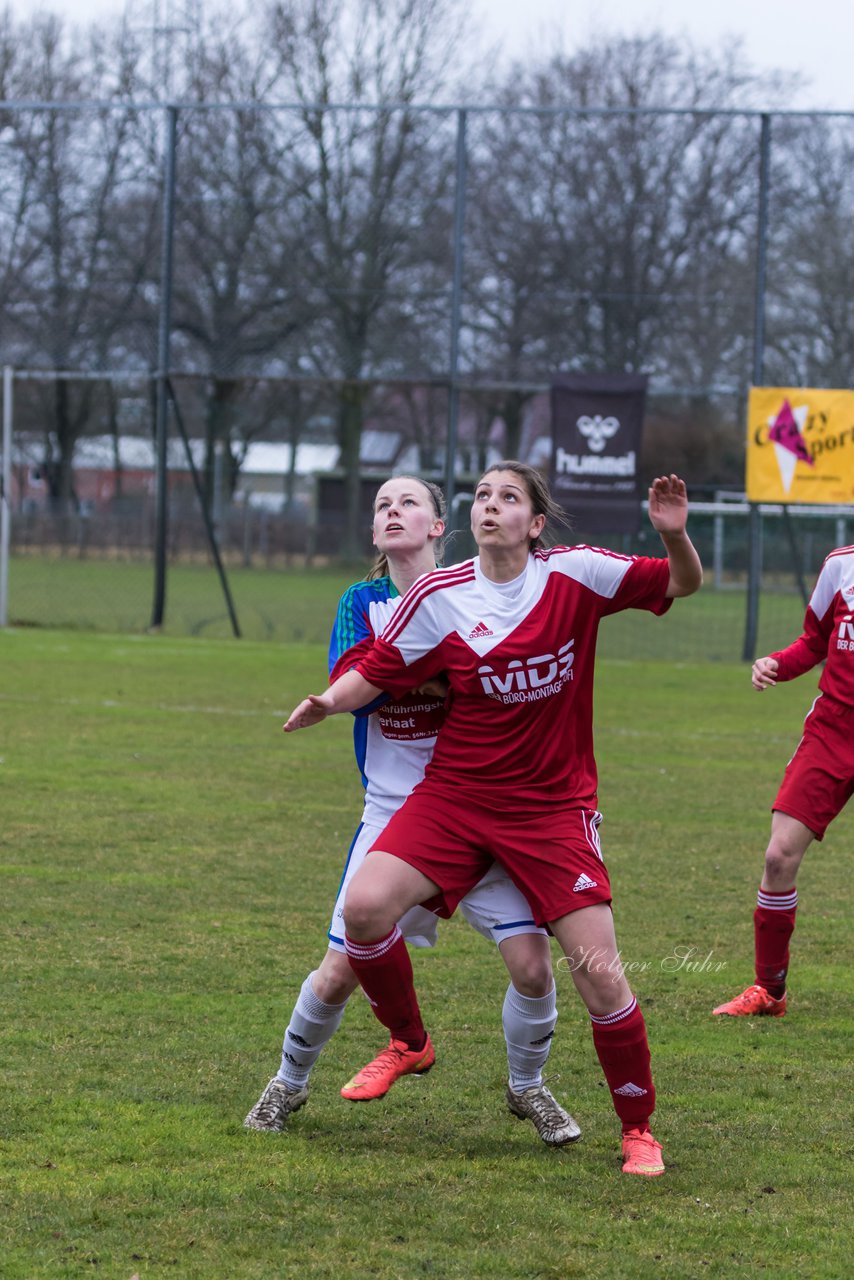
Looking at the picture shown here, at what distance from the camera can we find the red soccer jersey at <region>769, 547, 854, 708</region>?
560 centimetres

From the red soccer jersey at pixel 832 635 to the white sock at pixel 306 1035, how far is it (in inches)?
88.5

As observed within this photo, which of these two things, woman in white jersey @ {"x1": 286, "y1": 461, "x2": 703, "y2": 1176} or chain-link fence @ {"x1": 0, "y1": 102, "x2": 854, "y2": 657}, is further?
chain-link fence @ {"x1": 0, "y1": 102, "x2": 854, "y2": 657}

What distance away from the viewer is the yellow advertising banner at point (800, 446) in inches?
678

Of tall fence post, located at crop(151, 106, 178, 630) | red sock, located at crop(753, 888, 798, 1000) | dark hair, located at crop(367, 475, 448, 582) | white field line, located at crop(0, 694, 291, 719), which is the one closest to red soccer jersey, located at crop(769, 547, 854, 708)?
red sock, located at crop(753, 888, 798, 1000)

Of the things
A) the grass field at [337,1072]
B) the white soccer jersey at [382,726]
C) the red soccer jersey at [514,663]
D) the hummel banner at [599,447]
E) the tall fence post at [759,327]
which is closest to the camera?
the grass field at [337,1072]

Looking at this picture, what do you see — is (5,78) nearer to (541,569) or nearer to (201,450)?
(201,450)

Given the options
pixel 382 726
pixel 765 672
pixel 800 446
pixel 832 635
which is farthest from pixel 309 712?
pixel 800 446

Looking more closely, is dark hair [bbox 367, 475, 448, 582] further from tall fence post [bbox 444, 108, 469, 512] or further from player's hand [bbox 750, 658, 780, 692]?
tall fence post [bbox 444, 108, 469, 512]

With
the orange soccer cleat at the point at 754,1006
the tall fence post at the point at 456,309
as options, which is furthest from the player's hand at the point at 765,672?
the tall fence post at the point at 456,309

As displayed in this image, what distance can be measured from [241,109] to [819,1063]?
681 inches

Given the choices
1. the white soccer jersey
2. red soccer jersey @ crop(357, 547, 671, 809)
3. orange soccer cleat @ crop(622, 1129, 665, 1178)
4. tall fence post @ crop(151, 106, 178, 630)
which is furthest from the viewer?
→ tall fence post @ crop(151, 106, 178, 630)

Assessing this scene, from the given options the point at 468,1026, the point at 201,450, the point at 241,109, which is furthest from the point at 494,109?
the point at 468,1026

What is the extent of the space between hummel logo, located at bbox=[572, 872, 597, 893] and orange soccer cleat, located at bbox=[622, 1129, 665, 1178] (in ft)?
2.08

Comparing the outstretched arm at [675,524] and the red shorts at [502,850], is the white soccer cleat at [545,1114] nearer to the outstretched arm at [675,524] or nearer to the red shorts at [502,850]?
the red shorts at [502,850]
